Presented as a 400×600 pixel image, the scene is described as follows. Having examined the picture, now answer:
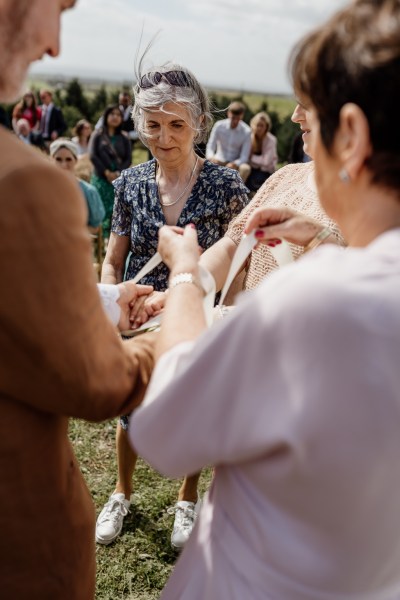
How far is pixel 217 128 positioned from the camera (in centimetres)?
1077

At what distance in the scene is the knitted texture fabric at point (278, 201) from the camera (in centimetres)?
215

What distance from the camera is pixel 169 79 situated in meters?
2.87

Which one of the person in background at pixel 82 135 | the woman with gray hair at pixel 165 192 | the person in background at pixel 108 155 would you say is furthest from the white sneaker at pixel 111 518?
the person in background at pixel 82 135

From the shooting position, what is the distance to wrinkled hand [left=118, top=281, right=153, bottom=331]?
1.56 meters

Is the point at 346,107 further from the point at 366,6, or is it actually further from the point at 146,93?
the point at 146,93

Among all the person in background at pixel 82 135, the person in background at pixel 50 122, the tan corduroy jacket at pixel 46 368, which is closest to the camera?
the tan corduroy jacket at pixel 46 368

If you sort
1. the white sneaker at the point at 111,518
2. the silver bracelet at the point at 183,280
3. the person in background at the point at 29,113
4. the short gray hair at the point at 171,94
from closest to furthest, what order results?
the silver bracelet at the point at 183,280, the short gray hair at the point at 171,94, the white sneaker at the point at 111,518, the person in background at the point at 29,113

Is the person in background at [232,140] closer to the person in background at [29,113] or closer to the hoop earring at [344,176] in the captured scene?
the person in background at [29,113]

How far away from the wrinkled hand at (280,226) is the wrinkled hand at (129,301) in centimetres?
36

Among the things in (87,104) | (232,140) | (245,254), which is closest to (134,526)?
(245,254)

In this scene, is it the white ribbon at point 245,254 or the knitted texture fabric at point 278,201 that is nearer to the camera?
the white ribbon at point 245,254

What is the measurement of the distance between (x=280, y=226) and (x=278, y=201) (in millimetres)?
762

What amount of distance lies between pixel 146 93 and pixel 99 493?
2408mm

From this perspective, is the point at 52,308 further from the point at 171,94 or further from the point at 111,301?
the point at 171,94
